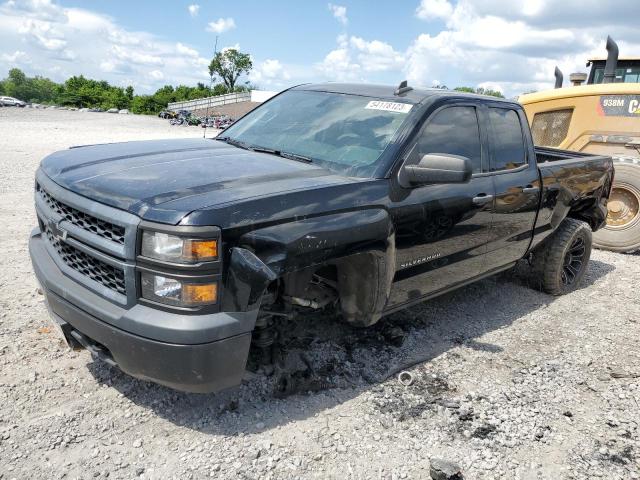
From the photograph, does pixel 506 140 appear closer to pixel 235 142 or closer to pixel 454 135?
pixel 454 135

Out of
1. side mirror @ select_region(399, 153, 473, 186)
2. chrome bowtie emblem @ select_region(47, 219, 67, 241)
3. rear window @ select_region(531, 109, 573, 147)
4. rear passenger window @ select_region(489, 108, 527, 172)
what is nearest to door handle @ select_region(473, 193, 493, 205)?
rear passenger window @ select_region(489, 108, 527, 172)

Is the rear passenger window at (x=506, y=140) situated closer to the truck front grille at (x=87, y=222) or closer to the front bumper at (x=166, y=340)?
the front bumper at (x=166, y=340)

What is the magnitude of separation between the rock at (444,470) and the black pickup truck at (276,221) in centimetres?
96

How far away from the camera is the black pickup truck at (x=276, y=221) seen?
8.22 feet

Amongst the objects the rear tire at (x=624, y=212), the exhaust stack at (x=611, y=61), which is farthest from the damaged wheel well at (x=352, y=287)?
the exhaust stack at (x=611, y=61)

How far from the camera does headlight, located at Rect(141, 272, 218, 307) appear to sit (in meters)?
2.49

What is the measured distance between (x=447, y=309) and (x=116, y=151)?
10.1ft

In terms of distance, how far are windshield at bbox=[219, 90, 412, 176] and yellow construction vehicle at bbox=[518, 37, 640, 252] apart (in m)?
4.97

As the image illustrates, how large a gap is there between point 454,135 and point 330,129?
93 cm

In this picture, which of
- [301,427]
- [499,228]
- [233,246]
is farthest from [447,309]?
[233,246]

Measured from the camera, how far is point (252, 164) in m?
3.28

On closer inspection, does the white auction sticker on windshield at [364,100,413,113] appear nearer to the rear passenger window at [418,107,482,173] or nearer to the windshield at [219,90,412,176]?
the windshield at [219,90,412,176]

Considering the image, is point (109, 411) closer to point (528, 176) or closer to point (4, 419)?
point (4, 419)

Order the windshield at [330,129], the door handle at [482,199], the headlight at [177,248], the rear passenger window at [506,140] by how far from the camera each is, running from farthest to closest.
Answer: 1. the rear passenger window at [506,140]
2. the door handle at [482,199]
3. the windshield at [330,129]
4. the headlight at [177,248]
